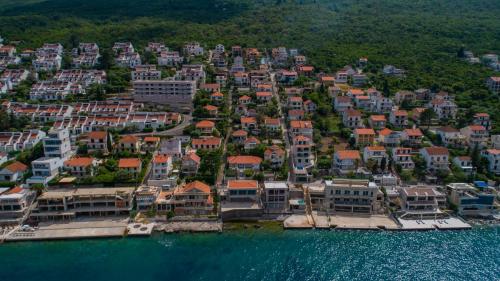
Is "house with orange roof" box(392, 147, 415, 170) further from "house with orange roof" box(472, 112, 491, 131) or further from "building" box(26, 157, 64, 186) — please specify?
"building" box(26, 157, 64, 186)

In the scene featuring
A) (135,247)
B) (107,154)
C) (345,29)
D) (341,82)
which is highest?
(345,29)

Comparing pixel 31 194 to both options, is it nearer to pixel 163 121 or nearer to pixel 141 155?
pixel 141 155

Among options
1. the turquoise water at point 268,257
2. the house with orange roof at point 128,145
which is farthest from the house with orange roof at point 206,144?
the turquoise water at point 268,257

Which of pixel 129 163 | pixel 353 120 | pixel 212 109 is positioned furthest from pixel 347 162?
pixel 129 163

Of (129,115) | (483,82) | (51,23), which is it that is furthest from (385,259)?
(51,23)

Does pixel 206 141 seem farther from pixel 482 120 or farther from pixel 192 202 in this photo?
pixel 482 120

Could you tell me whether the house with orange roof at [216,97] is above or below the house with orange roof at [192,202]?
above

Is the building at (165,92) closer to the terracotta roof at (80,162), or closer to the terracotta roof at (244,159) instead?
the terracotta roof at (244,159)
